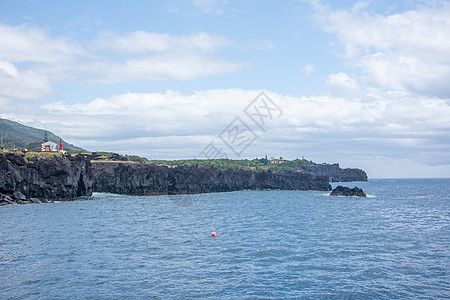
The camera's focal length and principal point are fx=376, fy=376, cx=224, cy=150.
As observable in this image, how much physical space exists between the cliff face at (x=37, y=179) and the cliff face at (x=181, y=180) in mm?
26869

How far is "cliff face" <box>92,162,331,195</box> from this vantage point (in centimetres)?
14500

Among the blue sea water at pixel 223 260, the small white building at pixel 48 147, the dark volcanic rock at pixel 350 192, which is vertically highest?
the small white building at pixel 48 147

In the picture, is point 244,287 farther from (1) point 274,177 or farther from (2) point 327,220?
(1) point 274,177

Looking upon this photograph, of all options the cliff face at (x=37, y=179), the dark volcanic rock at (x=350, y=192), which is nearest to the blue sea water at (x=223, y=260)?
the cliff face at (x=37, y=179)

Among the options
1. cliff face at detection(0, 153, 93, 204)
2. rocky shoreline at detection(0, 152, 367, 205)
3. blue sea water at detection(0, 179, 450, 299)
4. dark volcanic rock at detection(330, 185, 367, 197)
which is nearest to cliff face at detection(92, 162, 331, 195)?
rocky shoreline at detection(0, 152, 367, 205)

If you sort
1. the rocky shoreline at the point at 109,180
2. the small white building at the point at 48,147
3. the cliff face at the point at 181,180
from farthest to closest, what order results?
the small white building at the point at 48,147 → the cliff face at the point at 181,180 → the rocky shoreline at the point at 109,180

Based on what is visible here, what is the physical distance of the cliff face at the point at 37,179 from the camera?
300ft

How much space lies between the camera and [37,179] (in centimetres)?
10050

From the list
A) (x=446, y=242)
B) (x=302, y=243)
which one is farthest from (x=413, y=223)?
(x=302, y=243)

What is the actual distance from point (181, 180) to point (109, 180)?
28944mm

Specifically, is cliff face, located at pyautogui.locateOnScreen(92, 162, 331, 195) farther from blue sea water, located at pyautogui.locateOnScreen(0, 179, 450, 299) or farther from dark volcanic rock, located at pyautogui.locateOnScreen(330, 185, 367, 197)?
blue sea water, located at pyautogui.locateOnScreen(0, 179, 450, 299)

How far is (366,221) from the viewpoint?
210 feet

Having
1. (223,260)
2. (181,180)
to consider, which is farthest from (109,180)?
(223,260)

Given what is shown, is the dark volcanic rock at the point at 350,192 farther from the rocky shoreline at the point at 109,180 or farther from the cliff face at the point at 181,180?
the rocky shoreline at the point at 109,180
